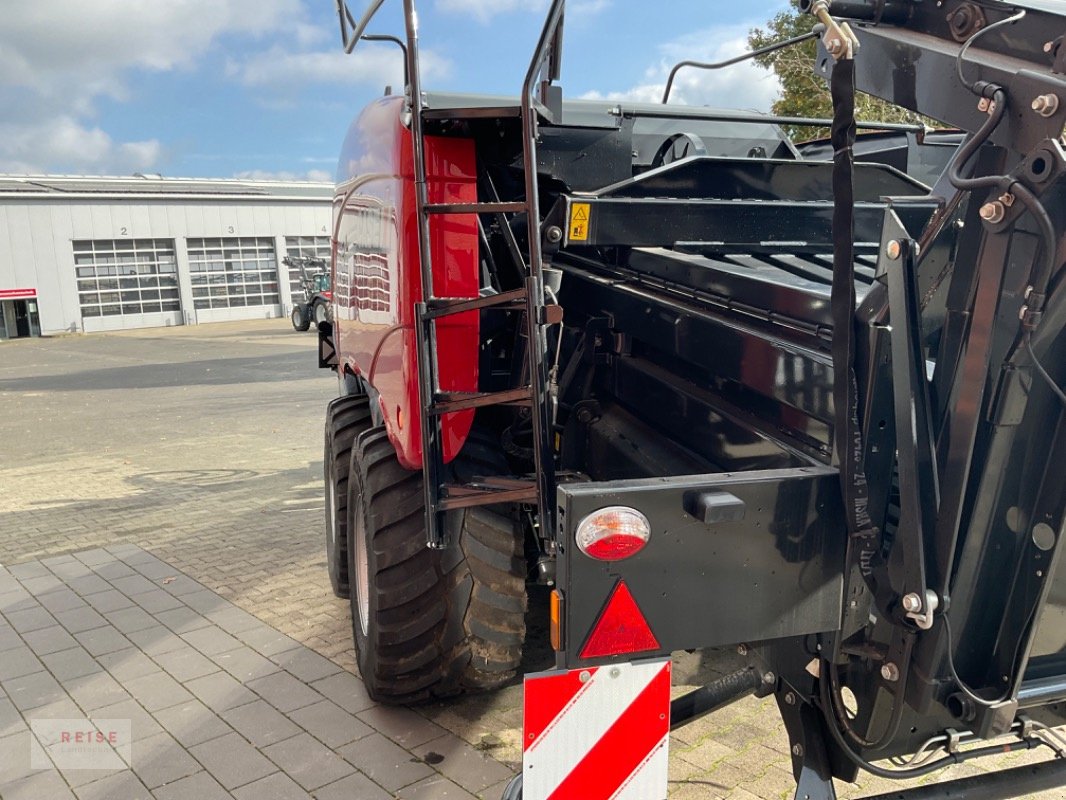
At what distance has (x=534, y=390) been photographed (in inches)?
101

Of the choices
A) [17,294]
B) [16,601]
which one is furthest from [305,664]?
[17,294]

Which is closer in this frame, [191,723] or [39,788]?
[39,788]

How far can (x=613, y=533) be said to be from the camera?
190cm

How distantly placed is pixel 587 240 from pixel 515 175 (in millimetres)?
654

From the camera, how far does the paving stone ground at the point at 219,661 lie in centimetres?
324

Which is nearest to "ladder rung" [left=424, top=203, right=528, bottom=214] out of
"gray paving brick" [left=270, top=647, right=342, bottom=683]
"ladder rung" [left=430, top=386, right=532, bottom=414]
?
"ladder rung" [left=430, top=386, right=532, bottom=414]

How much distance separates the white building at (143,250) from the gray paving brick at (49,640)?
31309mm

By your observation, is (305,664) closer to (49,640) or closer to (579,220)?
(49,640)

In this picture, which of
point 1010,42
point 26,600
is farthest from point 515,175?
point 26,600

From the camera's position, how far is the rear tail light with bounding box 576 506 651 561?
1.88m

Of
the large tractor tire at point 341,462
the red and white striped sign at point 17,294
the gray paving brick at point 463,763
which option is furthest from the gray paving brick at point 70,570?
the red and white striped sign at point 17,294

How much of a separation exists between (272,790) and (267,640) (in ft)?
4.59

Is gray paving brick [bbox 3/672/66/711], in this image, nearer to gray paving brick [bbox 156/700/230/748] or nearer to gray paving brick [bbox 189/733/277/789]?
gray paving brick [bbox 156/700/230/748]

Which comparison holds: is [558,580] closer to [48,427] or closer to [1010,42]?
[1010,42]
